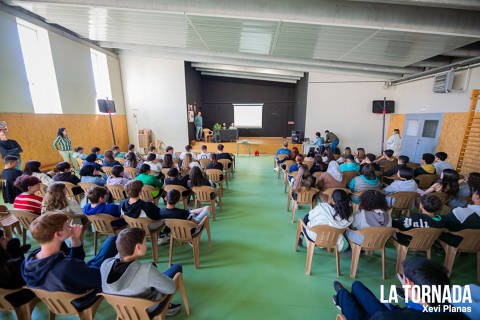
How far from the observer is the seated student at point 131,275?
1.49 m

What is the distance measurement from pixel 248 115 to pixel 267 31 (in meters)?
9.01

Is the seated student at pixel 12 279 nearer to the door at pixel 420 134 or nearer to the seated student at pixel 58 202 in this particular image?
the seated student at pixel 58 202

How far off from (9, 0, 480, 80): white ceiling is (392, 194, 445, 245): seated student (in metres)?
3.30

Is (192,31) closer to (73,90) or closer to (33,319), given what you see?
(73,90)

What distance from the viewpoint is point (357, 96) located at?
9.45m

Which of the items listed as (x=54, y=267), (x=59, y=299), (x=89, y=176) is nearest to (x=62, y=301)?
(x=59, y=299)

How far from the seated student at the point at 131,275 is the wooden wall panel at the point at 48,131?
21.8 ft

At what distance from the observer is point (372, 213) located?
2.46 m

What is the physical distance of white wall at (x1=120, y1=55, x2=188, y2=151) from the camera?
9.97 meters

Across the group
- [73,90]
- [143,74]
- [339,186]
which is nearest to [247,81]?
[143,74]

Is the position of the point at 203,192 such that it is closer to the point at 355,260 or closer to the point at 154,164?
the point at 154,164

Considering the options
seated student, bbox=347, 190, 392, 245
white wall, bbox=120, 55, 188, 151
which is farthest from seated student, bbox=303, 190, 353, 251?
white wall, bbox=120, 55, 188, 151

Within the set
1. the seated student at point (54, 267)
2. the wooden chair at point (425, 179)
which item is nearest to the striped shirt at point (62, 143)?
the seated student at point (54, 267)

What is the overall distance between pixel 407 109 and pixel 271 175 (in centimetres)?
625
